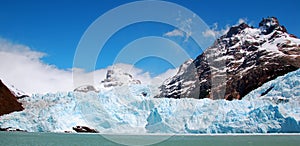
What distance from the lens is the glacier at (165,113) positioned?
3653 centimetres

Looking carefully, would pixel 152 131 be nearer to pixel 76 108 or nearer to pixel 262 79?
pixel 76 108

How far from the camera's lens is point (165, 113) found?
1706 inches

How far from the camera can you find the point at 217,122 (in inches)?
1510

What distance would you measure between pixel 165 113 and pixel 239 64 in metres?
61.3

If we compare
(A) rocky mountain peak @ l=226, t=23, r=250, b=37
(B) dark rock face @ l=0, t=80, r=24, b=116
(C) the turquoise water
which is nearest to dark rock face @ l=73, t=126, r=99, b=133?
(C) the turquoise water

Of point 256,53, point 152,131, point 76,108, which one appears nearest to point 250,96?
point 152,131

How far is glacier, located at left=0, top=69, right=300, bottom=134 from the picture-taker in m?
36.5

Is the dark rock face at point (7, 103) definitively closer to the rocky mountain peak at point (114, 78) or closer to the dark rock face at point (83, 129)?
the dark rock face at point (83, 129)

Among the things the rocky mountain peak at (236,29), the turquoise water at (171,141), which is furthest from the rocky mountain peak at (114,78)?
the turquoise water at (171,141)

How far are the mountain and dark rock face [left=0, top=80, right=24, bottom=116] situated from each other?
3202cm

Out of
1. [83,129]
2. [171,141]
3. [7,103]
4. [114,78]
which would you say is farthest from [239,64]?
[114,78]

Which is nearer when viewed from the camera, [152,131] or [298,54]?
[152,131]

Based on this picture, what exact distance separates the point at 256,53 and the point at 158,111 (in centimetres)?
5965

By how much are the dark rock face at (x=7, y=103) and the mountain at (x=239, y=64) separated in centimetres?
3202
